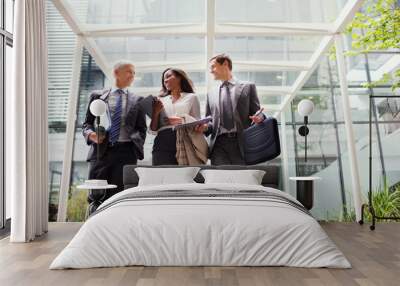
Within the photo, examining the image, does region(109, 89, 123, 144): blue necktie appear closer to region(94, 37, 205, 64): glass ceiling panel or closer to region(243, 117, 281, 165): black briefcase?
region(94, 37, 205, 64): glass ceiling panel

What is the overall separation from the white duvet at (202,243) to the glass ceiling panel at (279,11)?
3156 mm

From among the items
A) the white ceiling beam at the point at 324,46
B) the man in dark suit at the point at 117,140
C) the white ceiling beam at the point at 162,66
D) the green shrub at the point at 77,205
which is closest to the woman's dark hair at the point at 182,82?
the white ceiling beam at the point at 162,66

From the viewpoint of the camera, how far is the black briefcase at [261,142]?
6.30 m

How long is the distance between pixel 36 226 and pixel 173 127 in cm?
209

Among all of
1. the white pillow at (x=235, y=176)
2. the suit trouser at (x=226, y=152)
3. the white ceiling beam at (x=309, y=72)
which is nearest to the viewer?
the white pillow at (x=235, y=176)

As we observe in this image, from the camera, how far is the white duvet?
3.63 metres

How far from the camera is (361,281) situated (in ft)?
10.7

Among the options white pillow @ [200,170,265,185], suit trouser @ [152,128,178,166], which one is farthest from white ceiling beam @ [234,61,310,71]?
white pillow @ [200,170,265,185]

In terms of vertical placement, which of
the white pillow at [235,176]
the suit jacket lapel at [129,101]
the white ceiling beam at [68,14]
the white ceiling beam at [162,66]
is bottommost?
the white pillow at [235,176]

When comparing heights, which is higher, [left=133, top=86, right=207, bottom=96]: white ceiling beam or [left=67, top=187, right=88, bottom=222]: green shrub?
[left=133, top=86, right=207, bottom=96]: white ceiling beam

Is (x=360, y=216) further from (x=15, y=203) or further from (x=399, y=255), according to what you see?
→ (x=15, y=203)

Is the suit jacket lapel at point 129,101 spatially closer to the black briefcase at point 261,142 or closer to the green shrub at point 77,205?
the green shrub at point 77,205

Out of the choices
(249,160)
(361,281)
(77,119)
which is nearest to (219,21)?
(249,160)

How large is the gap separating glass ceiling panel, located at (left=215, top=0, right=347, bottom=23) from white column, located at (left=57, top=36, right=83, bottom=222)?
207 centimetres
